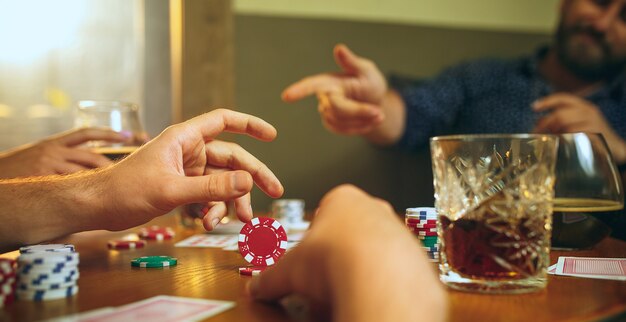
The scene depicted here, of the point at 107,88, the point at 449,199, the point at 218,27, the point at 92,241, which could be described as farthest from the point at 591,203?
the point at 107,88

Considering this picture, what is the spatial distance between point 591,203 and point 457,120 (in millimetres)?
2027

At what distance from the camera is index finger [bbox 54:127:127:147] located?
A: 1656 millimetres

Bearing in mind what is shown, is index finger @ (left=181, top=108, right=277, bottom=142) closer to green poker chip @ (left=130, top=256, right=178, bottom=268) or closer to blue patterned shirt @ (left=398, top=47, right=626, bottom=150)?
green poker chip @ (left=130, top=256, right=178, bottom=268)

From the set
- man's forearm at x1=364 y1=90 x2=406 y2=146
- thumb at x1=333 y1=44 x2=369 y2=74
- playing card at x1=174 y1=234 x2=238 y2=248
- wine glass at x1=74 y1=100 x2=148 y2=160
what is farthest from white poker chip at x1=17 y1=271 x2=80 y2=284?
man's forearm at x1=364 y1=90 x2=406 y2=146

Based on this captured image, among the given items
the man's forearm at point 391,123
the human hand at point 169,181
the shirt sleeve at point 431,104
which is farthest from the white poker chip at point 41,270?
the shirt sleeve at point 431,104

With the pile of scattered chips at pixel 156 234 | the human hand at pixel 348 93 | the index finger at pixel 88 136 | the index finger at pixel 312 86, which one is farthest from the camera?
the human hand at pixel 348 93

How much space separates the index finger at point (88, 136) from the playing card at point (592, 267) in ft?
3.49

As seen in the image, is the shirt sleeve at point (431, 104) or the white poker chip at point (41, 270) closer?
the white poker chip at point (41, 270)

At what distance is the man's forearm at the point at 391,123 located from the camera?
302 cm

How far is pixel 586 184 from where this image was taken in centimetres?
130

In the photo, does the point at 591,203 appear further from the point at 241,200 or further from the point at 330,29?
the point at 330,29

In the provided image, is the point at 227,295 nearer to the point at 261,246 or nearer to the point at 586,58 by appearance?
the point at 261,246

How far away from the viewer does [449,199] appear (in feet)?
2.99

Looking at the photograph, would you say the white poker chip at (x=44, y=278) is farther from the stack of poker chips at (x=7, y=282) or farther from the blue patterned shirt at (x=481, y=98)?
the blue patterned shirt at (x=481, y=98)
